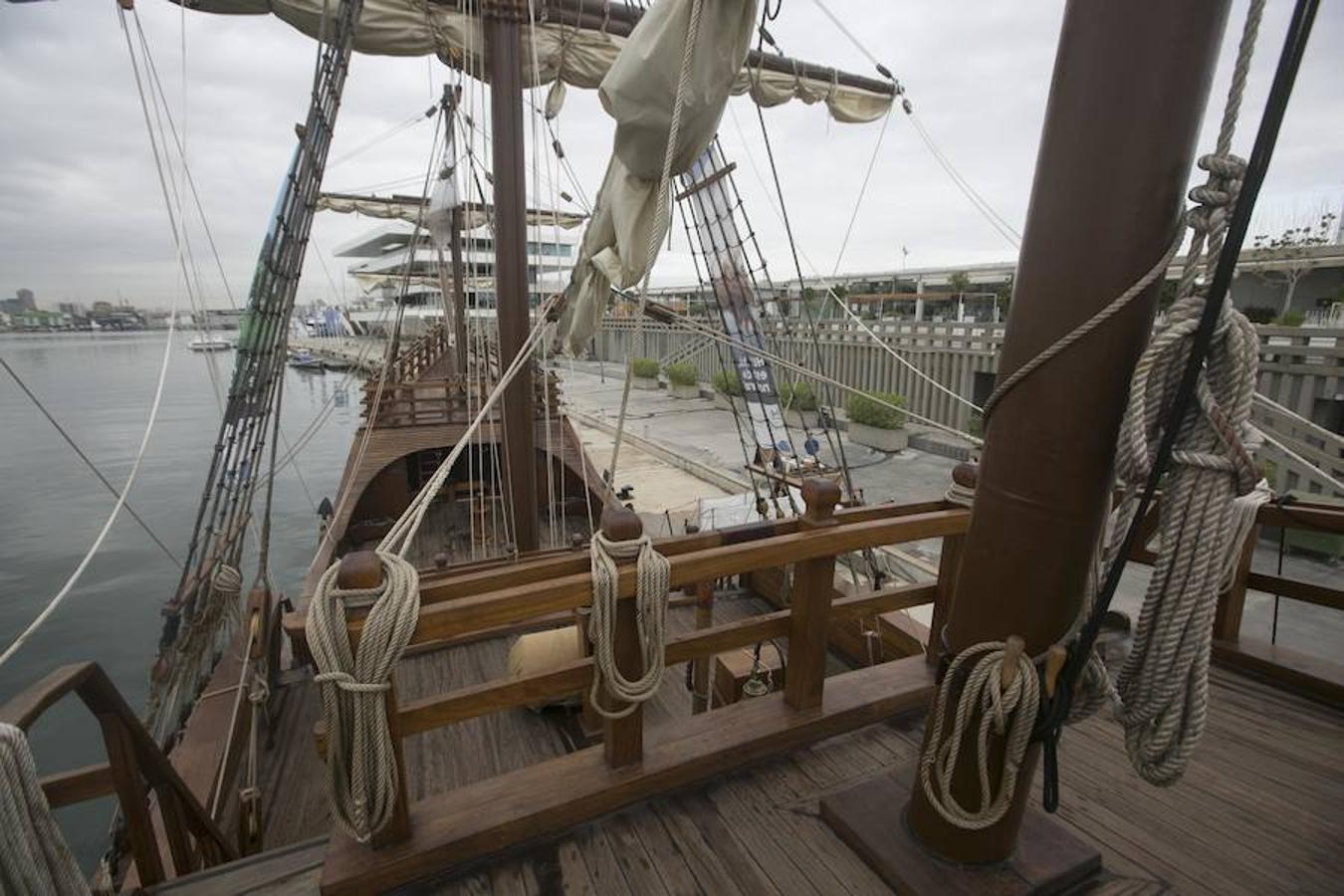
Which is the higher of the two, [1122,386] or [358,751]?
[1122,386]

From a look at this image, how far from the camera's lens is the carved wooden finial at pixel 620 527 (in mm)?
1712

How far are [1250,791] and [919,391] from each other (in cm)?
1888

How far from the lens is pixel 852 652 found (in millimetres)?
4160

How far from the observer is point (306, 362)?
5481 centimetres

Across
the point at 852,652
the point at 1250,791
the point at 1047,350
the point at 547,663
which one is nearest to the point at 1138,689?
the point at 1047,350

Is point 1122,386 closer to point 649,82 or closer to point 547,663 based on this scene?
point 649,82

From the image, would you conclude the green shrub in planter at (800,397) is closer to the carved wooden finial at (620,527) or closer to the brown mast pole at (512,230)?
the brown mast pole at (512,230)

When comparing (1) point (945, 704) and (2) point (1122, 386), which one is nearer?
(2) point (1122, 386)

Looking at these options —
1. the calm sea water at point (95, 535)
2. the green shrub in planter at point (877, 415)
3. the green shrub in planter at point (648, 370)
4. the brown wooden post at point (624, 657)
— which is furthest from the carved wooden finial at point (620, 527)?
the green shrub in planter at point (648, 370)

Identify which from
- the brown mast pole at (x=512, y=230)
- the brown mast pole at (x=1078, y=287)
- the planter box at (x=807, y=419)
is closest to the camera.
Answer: the brown mast pole at (x=1078, y=287)

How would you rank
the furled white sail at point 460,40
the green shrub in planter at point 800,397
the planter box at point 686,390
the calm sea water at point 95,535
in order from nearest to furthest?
the furled white sail at point 460,40 → the calm sea water at point 95,535 → the green shrub in planter at point 800,397 → the planter box at point 686,390

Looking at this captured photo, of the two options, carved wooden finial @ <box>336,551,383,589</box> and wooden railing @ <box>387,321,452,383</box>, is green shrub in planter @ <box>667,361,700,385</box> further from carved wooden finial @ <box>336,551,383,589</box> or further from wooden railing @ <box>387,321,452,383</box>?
carved wooden finial @ <box>336,551,383,589</box>

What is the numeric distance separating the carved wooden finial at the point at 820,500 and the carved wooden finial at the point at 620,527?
2.15ft

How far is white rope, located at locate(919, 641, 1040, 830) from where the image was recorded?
4.48 ft
